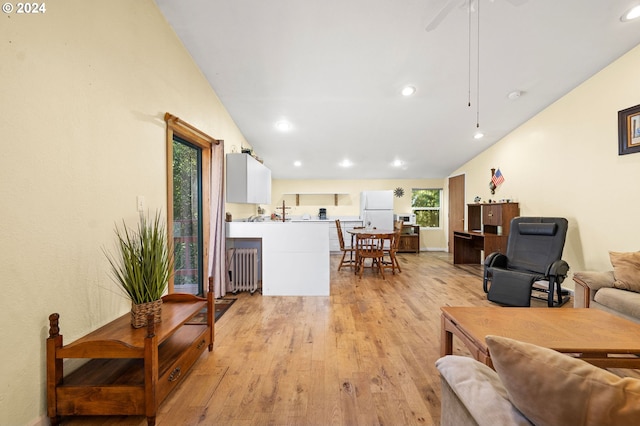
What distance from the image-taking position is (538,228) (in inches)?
136

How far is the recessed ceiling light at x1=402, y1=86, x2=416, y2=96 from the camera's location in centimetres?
348

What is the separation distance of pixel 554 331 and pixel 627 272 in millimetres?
1570

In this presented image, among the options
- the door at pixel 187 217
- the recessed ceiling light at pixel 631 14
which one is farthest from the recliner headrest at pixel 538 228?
the door at pixel 187 217

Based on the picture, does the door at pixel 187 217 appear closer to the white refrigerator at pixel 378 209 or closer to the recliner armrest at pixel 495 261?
the recliner armrest at pixel 495 261

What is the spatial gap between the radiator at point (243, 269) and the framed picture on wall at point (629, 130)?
466cm

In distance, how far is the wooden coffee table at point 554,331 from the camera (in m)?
1.35

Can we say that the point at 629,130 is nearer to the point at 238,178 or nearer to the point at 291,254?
the point at 291,254

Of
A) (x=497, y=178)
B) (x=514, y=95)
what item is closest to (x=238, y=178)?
(x=514, y=95)

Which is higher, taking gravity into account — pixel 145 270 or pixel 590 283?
pixel 145 270

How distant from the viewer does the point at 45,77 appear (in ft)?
4.61

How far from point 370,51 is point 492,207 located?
12.6 feet

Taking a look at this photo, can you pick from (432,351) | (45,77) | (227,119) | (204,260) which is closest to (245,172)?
(227,119)

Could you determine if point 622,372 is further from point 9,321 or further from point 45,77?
point 45,77

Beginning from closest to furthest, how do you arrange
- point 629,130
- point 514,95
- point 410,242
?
point 629,130
point 514,95
point 410,242
